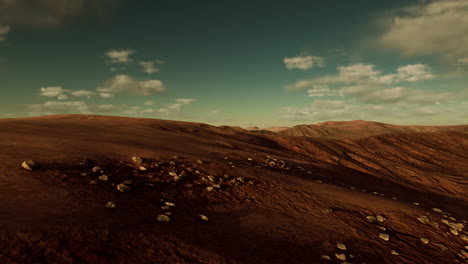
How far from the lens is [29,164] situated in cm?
534

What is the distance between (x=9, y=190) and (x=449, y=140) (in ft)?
180

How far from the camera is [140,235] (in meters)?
3.66

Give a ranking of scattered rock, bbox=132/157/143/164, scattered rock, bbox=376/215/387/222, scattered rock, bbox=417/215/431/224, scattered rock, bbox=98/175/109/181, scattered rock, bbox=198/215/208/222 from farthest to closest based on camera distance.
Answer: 1. scattered rock, bbox=132/157/143/164
2. scattered rock, bbox=417/215/431/224
3. scattered rock, bbox=376/215/387/222
4. scattered rock, bbox=98/175/109/181
5. scattered rock, bbox=198/215/208/222

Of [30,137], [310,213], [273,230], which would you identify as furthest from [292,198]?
[30,137]

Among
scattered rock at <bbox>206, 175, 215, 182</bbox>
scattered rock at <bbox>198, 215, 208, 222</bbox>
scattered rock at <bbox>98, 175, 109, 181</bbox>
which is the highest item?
scattered rock at <bbox>98, 175, 109, 181</bbox>

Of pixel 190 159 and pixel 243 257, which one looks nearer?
pixel 243 257

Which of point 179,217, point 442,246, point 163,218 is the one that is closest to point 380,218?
point 442,246

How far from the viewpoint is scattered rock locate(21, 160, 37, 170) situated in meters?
5.32

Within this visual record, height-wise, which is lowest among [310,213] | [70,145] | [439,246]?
[439,246]

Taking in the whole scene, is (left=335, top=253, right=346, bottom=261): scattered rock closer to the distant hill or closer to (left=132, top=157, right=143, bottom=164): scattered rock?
(left=132, top=157, right=143, bottom=164): scattered rock

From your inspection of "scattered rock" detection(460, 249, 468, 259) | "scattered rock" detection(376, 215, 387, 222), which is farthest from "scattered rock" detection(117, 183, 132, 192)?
"scattered rock" detection(460, 249, 468, 259)

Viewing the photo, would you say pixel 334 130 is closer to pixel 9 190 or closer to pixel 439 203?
pixel 439 203

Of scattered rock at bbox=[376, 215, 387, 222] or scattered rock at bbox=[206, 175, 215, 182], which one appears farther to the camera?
scattered rock at bbox=[206, 175, 215, 182]

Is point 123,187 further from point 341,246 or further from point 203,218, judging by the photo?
point 341,246
